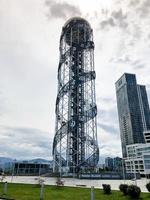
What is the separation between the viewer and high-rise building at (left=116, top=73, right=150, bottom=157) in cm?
15788

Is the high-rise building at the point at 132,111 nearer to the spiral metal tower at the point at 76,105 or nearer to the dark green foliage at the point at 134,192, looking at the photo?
the spiral metal tower at the point at 76,105

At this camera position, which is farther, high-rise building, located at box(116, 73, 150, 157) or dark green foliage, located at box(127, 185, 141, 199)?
high-rise building, located at box(116, 73, 150, 157)

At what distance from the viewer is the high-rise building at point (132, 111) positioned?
518 feet

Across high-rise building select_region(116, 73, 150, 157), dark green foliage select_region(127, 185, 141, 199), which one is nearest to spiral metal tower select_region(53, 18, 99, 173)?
dark green foliage select_region(127, 185, 141, 199)

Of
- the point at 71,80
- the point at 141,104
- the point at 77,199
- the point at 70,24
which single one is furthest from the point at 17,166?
the point at 141,104

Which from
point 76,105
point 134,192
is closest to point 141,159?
point 76,105

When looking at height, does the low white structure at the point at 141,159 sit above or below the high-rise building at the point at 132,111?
below

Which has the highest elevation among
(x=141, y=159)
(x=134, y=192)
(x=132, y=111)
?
(x=132, y=111)

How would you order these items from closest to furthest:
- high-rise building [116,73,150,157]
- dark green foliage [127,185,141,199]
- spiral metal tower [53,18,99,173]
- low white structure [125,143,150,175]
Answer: dark green foliage [127,185,141,199], spiral metal tower [53,18,99,173], low white structure [125,143,150,175], high-rise building [116,73,150,157]

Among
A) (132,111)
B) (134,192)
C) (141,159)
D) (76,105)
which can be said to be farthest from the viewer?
(132,111)

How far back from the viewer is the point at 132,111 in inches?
6432

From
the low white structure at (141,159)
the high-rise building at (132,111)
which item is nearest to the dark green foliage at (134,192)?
the low white structure at (141,159)

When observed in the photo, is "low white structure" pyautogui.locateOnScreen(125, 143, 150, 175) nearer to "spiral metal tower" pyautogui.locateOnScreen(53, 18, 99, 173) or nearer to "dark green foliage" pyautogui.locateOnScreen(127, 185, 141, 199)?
"spiral metal tower" pyautogui.locateOnScreen(53, 18, 99, 173)

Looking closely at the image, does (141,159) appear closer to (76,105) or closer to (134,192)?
(76,105)
